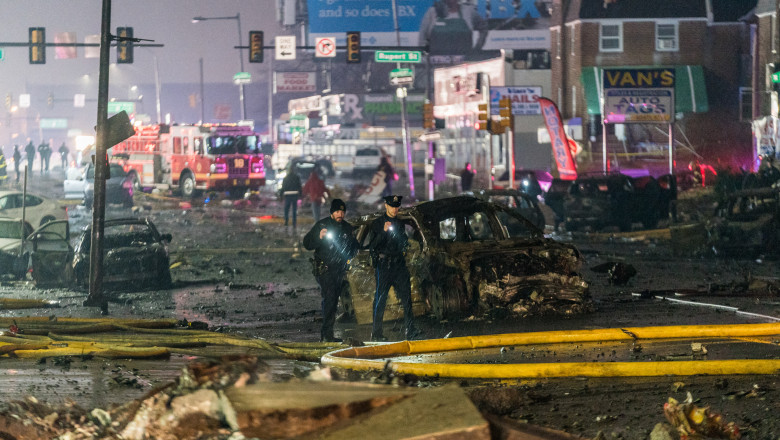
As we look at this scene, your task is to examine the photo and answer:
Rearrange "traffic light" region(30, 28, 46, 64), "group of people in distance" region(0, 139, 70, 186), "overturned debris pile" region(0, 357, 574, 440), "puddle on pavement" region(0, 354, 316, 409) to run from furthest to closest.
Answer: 1. "group of people in distance" region(0, 139, 70, 186)
2. "traffic light" region(30, 28, 46, 64)
3. "puddle on pavement" region(0, 354, 316, 409)
4. "overturned debris pile" region(0, 357, 574, 440)

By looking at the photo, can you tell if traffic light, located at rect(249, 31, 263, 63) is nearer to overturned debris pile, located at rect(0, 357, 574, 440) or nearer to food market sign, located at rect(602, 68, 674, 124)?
food market sign, located at rect(602, 68, 674, 124)

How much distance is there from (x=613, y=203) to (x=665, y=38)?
25.4 metres

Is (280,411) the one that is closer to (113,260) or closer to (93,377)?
(93,377)

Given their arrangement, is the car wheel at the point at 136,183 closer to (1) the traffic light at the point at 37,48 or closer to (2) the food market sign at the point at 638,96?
(1) the traffic light at the point at 37,48

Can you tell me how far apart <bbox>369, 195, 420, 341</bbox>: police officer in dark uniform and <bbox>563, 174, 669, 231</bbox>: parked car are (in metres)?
16.0

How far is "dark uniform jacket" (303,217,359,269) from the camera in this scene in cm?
1107

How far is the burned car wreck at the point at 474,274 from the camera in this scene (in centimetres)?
1214

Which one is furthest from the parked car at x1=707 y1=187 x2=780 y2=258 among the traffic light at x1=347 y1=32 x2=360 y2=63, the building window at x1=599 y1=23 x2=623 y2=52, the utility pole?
the building window at x1=599 y1=23 x2=623 y2=52

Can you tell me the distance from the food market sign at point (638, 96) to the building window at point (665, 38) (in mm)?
5010

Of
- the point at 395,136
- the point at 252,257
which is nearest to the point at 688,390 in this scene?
the point at 252,257

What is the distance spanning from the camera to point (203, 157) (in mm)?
40812

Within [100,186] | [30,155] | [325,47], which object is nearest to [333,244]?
[100,186]

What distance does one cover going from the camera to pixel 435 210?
1265cm

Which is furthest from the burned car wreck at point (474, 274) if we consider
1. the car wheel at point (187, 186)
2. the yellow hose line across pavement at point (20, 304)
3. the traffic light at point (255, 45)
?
the car wheel at point (187, 186)
